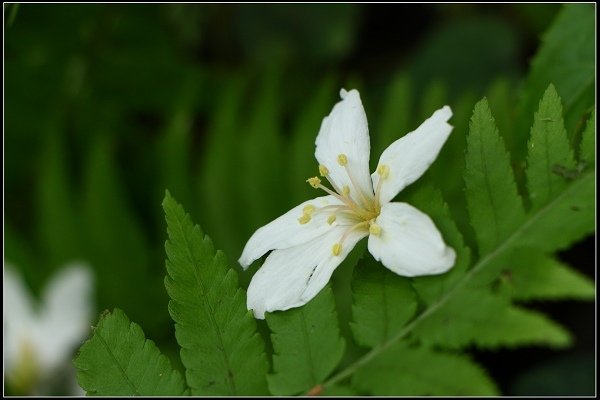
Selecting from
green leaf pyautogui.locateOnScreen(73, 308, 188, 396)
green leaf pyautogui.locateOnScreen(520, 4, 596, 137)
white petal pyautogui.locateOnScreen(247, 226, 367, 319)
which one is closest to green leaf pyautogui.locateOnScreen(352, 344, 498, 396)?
white petal pyautogui.locateOnScreen(247, 226, 367, 319)

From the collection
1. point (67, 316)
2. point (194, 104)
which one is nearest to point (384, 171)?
point (67, 316)

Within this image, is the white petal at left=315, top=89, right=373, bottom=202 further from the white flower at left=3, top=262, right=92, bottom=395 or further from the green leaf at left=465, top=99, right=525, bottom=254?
the white flower at left=3, top=262, right=92, bottom=395

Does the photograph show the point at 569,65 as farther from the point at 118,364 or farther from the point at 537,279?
the point at 118,364

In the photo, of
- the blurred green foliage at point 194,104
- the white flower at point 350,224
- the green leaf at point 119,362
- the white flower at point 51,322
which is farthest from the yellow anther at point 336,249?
the white flower at point 51,322

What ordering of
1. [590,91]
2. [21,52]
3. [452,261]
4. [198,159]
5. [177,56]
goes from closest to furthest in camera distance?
[452,261] → [590,91] → [21,52] → [177,56] → [198,159]

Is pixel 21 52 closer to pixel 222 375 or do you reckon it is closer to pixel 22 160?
pixel 22 160

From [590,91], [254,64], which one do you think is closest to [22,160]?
[254,64]

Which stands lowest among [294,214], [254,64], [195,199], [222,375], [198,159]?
[222,375]
